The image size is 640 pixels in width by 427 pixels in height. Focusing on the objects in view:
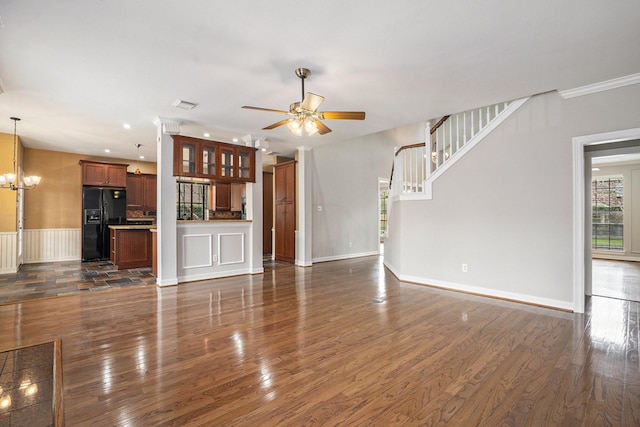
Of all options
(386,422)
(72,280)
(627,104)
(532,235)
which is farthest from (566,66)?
(72,280)

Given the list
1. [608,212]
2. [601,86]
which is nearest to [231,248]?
[601,86]

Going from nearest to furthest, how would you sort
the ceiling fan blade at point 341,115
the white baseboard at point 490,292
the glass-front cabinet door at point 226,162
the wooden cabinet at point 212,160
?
the ceiling fan blade at point 341,115, the white baseboard at point 490,292, the wooden cabinet at point 212,160, the glass-front cabinet door at point 226,162

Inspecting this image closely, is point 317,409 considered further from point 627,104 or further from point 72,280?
point 72,280

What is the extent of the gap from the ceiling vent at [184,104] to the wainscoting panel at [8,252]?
4657 millimetres

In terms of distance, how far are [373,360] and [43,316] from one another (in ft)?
12.1

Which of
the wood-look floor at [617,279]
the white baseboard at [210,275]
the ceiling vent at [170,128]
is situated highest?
the ceiling vent at [170,128]

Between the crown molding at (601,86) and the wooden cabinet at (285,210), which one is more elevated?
the crown molding at (601,86)

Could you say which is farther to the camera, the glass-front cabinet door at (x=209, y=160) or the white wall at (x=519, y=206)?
the glass-front cabinet door at (x=209, y=160)

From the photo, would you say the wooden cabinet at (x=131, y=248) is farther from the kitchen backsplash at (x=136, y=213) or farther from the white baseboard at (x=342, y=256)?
the white baseboard at (x=342, y=256)

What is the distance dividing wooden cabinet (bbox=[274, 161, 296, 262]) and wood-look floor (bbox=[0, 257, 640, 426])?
10.1ft

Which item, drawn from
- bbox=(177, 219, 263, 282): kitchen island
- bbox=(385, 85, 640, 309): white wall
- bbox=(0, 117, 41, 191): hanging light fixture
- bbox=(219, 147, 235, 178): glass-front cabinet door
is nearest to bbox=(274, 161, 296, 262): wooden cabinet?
bbox=(177, 219, 263, 282): kitchen island

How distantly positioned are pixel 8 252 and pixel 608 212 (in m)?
13.4

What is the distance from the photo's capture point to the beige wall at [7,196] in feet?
19.3

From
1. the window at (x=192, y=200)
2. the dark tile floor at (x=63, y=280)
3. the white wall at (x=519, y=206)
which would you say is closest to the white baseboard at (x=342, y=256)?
the white wall at (x=519, y=206)
